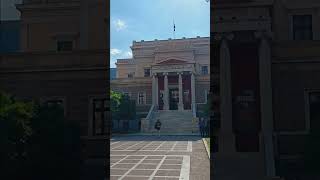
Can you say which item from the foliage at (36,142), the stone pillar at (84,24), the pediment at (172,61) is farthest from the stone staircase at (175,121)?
the stone pillar at (84,24)

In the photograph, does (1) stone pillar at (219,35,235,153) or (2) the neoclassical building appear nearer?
(1) stone pillar at (219,35,235,153)

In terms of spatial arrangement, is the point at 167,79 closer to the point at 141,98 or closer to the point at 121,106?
the point at 141,98

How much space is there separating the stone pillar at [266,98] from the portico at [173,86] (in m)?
0.62

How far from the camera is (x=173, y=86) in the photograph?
3623 millimetres

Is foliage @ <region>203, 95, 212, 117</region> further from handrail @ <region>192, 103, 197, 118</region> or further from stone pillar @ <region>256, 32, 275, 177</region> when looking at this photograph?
stone pillar @ <region>256, 32, 275, 177</region>

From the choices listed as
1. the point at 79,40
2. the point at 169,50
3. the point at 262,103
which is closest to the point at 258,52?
the point at 262,103

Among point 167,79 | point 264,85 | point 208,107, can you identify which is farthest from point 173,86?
point 264,85

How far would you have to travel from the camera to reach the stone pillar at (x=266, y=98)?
3.17 metres

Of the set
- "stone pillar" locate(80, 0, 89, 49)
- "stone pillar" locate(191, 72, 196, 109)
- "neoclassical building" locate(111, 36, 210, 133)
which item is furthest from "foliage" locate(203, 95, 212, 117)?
"stone pillar" locate(80, 0, 89, 49)

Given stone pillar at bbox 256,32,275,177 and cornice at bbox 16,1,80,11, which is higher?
cornice at bbox 16,1,80,11

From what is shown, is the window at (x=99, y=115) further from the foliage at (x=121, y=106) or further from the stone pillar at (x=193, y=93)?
the stone pillar at (x=193, y=93)

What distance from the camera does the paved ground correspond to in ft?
11.0

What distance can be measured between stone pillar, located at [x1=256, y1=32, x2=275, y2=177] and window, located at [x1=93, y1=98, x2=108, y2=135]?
1.39 m

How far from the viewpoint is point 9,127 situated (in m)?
3.12
